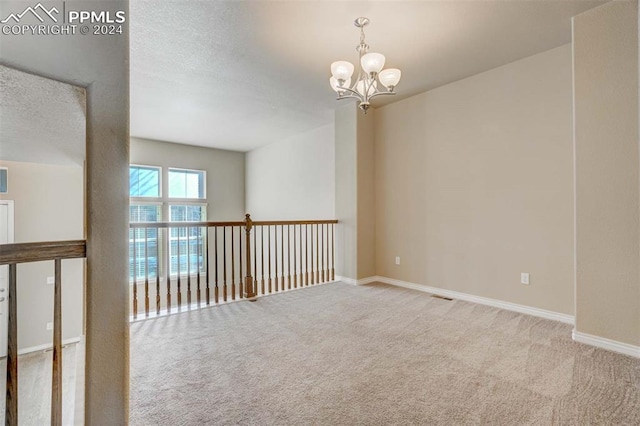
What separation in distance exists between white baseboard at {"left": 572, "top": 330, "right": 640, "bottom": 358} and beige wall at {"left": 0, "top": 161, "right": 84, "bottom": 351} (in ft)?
21.2

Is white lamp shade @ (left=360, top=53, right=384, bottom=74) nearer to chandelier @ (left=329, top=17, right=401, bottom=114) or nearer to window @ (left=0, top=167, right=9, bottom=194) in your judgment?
chandelier @ (left=329, top=17, right=401, bottom=114)

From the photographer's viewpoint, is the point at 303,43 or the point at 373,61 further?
the point at 303,43

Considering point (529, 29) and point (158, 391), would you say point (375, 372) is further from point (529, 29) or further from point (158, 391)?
point (529, 29)

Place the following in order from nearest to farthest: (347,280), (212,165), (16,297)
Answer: (16,297), (347,280), (212,165)

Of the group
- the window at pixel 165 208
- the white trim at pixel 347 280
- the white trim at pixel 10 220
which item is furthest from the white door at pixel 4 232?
the white trim at pixel 347 280

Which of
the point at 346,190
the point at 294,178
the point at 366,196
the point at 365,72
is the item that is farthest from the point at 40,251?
the point at 294,178

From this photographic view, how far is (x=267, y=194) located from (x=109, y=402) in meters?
6.13

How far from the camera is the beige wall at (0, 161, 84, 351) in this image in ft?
14.4

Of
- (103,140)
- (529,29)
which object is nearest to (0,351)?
(103,140)

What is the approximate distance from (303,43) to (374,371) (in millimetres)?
2994

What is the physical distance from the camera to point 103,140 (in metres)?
1.39

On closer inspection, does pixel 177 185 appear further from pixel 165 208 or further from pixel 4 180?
pixel 4 180

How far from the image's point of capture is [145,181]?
21.7 ft

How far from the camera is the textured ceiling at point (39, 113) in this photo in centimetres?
140
